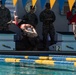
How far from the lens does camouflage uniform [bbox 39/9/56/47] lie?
15.0 m

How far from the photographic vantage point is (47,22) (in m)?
15.0

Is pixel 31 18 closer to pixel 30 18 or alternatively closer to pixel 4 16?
pixel 30 18

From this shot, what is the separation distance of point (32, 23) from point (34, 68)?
4595 mm

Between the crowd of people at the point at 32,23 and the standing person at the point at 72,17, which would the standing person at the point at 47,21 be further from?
the standing person at the point at 72,17

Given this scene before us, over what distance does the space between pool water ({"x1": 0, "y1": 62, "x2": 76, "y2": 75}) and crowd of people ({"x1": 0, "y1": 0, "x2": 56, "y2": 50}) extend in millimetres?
3240

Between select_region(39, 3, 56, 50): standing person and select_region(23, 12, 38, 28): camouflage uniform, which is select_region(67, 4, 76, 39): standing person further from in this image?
select_region(23, 12, 38, 28): camouflage uniform

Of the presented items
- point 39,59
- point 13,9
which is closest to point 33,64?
point 39,59

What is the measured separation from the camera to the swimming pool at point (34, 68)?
9.83 meters

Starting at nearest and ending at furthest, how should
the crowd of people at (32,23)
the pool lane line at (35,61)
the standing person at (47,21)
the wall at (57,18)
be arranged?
1. the pool lane line at (35,61)
2. the crowd of people at (32,23)
3. the standing person at (47,21)
4. the wall at (57,18)

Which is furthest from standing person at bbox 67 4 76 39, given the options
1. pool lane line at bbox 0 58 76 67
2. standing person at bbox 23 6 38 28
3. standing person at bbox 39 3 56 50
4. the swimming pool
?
pool lane line at bbox 0 58 76 67

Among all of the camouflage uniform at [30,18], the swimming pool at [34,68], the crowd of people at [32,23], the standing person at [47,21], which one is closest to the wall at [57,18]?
the crowd of people at [32,23]

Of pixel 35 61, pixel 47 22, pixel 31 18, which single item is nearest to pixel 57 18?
pixel 47 22

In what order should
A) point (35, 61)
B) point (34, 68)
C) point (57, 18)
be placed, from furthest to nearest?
point (57, 18) < point (35, 61) < point (34, 68)

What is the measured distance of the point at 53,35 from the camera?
15195mm
